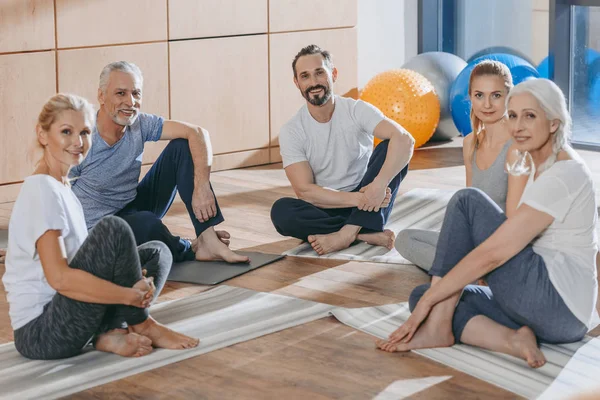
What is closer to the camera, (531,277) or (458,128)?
(531,277)

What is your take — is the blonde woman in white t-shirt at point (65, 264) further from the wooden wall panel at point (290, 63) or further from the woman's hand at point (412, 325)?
the wooden wall panel at point (290, 63)

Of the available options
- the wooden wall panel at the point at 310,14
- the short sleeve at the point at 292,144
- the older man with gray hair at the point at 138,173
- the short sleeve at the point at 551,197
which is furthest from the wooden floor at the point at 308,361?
the wooden wall panel at the point at 310,14

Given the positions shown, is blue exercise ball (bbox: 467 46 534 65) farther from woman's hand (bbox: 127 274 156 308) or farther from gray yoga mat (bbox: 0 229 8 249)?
woman's hand (bbox: 127 274 156 308)

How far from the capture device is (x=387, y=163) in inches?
155

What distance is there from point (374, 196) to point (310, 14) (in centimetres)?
254

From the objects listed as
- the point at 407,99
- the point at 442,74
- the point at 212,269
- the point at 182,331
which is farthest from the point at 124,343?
the point at 442,74

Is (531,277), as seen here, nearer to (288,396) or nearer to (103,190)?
(288,396)

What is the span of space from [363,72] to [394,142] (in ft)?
10.0

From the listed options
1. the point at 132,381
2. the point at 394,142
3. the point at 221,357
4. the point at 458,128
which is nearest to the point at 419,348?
the point at 221,357

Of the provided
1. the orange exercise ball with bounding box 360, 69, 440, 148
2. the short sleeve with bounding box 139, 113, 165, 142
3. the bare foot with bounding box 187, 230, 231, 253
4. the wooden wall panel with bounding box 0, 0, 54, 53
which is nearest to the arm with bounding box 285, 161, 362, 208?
the bare foot with bounding box 187, 230, 231, 253

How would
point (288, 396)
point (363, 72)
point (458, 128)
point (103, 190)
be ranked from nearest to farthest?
point (288, 396) → point (103, 190) → point (458, 128) → point (363, 72)

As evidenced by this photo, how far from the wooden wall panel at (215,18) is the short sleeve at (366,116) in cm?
187

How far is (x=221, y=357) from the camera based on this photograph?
2799mm

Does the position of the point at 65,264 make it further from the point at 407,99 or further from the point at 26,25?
the point at 407,99
